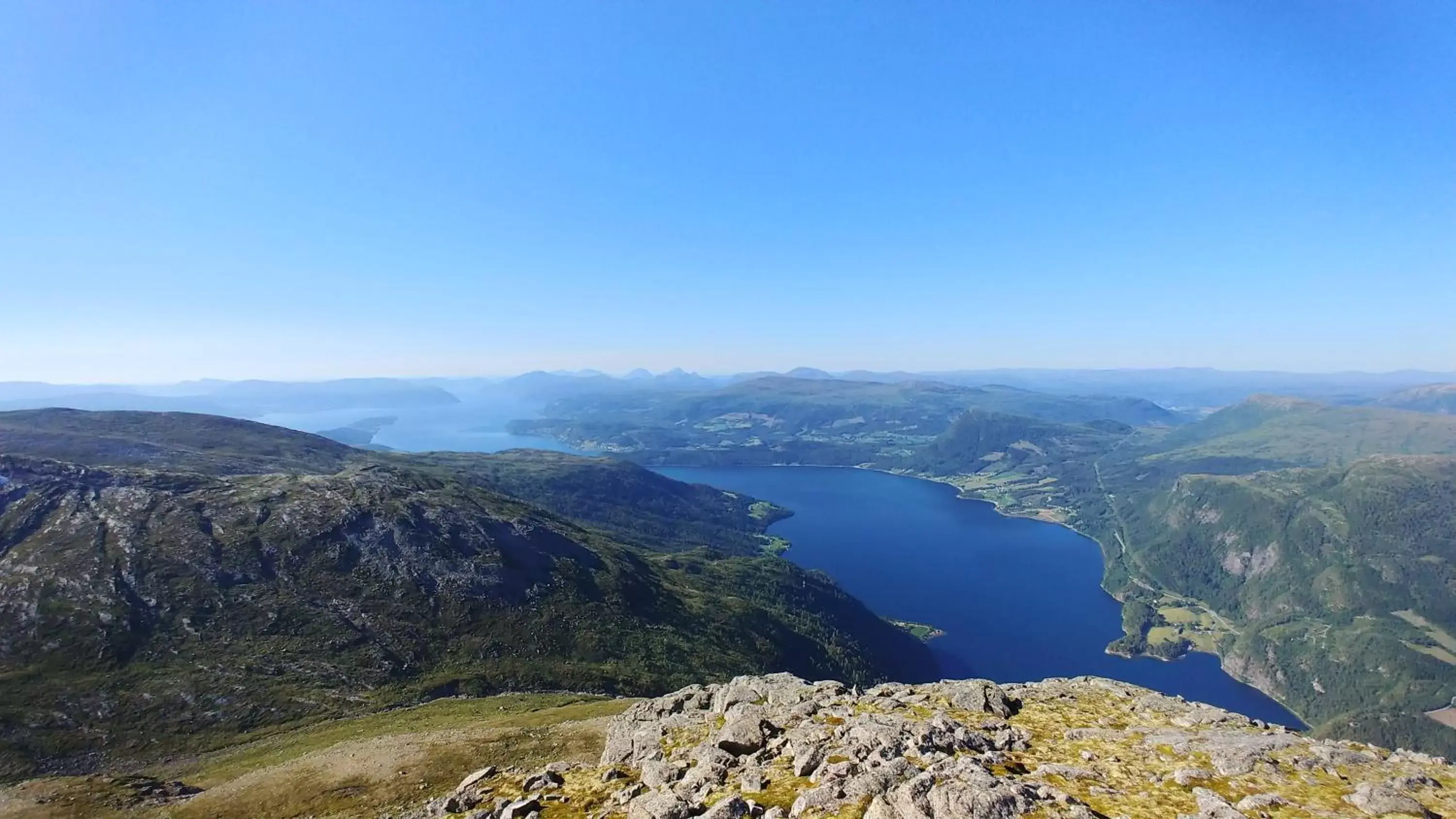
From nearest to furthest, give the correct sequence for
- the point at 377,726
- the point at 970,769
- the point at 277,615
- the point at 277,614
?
the point at 970,769 < the point at 377,726 < the point at 277,615 < the point at 277,614

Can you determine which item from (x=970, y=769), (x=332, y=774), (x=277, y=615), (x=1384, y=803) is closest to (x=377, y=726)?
(x=332, y=774)

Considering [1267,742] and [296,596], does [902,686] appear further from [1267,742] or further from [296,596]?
[296,596]

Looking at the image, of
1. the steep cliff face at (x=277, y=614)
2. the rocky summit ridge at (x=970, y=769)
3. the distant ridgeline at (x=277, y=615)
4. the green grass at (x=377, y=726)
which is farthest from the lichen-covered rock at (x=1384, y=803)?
the distant ridgeline at (x=277, y=615)

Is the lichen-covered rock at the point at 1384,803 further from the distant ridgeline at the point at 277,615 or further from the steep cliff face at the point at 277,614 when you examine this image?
the distant ridgeline at the point at 277,615

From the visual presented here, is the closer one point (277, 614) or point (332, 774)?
point (332, 774)

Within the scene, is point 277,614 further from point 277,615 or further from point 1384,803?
point 1384,803

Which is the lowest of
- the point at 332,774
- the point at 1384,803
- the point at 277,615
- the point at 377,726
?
the point at 377,726

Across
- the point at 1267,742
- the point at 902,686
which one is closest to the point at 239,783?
the point at 902,686
